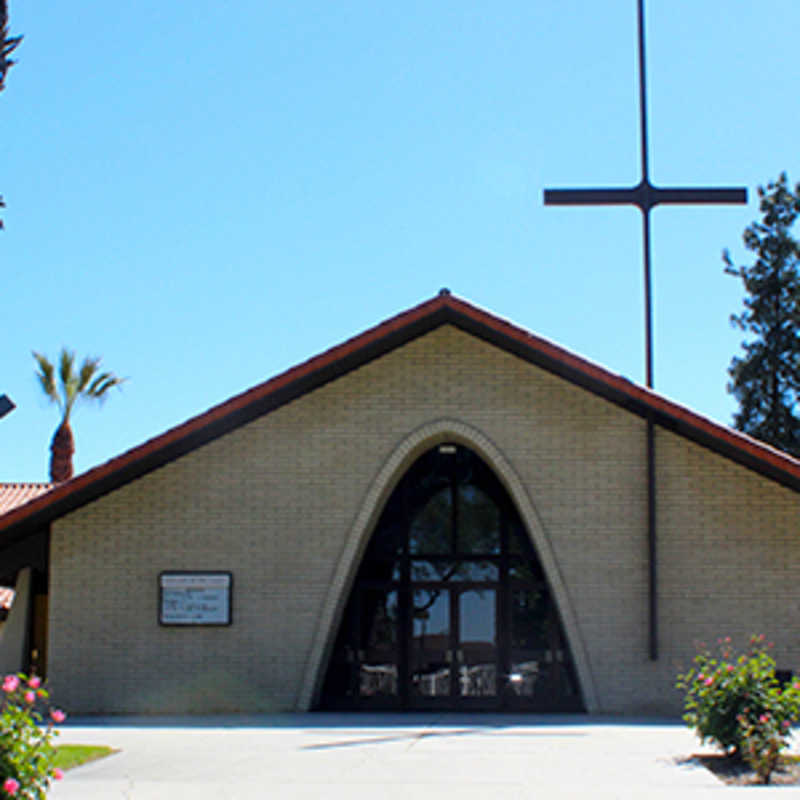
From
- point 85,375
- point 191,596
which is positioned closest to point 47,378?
point 85,375

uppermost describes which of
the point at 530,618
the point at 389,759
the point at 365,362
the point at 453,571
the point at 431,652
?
the point at 365,362

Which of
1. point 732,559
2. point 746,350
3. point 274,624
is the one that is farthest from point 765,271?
point 274,624

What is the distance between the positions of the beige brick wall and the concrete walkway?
990mm

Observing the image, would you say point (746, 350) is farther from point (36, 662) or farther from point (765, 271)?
point (36, 662)

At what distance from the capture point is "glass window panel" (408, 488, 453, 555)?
1912cm

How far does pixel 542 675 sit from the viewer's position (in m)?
18.7

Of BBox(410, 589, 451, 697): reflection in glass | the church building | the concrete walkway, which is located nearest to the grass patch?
the concrete walkway

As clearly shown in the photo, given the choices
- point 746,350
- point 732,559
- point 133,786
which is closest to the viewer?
point 133,786

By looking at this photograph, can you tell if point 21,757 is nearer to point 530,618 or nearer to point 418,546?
point 418,546

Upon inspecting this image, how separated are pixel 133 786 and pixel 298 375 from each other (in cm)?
797

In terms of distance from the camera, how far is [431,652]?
62.1 feet

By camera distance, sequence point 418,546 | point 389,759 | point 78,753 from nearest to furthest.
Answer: point 389,759 → point 78,753 → point 418,546

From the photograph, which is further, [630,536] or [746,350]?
[746,350]

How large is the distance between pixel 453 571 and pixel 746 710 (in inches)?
291
